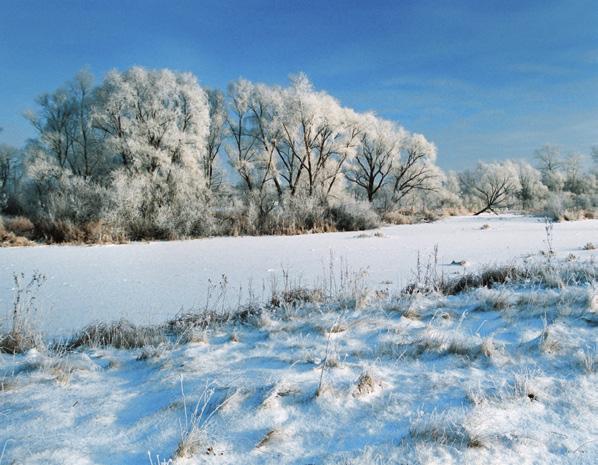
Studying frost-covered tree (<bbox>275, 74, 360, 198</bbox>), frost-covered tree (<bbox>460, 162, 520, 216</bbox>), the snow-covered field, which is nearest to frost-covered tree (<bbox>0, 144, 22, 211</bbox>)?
frost-covered tree (<bbox>275, 74, 360, 198</bbox>)

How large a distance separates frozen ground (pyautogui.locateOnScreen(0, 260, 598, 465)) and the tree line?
13349 mm

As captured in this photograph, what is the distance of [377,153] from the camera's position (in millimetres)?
36406

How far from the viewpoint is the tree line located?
58.1ft

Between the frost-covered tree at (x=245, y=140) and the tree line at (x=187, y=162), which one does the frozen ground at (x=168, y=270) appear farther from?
→ the frost-covered tree at (x=245, y=140)

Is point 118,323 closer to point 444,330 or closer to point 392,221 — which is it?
point 444,330

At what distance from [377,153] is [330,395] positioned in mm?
35640

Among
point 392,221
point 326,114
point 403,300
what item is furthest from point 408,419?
point 326,114

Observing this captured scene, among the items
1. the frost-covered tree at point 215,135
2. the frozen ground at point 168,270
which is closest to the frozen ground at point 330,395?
the frozen ground at point 168,270

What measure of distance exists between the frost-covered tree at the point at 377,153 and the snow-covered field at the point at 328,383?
102 ft

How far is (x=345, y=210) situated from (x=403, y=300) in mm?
17602

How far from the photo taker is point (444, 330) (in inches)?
147

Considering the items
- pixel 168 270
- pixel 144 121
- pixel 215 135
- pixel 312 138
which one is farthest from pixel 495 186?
pixel 168 270

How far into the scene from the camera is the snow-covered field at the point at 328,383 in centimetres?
194

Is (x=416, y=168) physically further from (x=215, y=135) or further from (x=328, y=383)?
(x=328, y=383)
